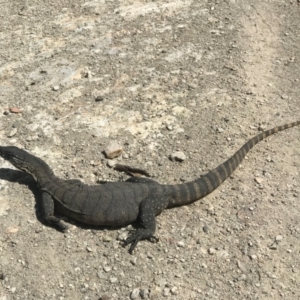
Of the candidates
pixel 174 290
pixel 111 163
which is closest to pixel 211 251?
pixel 174 290

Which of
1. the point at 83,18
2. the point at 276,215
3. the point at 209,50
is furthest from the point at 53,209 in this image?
the point at 83,18

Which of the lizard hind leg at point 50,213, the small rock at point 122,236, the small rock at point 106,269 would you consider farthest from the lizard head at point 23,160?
the small rock at point 106,269

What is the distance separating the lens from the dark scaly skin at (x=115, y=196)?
21.2 ft

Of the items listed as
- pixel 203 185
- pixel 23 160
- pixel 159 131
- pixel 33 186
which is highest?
pixel 23 160

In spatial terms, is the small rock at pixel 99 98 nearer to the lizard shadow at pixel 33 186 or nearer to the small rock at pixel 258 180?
the lizard shadow at pixel 33 186

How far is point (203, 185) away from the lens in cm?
689

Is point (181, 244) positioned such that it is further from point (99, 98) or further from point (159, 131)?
point (99, 98)

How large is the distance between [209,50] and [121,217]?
4873mm

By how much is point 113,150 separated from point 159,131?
963 mm

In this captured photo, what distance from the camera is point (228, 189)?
23.5 ft

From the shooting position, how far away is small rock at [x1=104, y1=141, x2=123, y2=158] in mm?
7598

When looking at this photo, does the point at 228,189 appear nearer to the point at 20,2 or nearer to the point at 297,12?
the point at 297,12

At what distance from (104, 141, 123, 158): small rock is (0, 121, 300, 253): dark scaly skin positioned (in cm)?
70

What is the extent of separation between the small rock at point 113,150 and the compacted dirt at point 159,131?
10 centimetres
